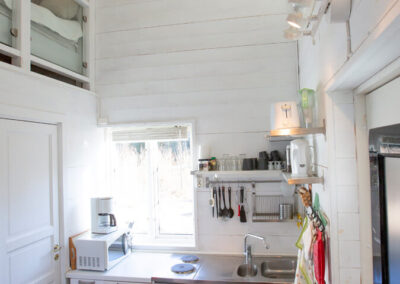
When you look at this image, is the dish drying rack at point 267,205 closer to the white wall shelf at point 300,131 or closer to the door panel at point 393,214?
the white wall shelf at point 300,131

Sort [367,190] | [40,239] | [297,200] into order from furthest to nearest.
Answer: [297,200], [40,239], [367,190]

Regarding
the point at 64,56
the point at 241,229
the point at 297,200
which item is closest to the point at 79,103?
the point at 64,56

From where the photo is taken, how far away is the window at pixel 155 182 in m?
2.81

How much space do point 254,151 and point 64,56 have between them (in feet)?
5.91

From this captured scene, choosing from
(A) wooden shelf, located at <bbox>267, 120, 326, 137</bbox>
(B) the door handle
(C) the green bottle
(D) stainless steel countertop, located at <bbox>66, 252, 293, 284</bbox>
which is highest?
(C) the green bottle

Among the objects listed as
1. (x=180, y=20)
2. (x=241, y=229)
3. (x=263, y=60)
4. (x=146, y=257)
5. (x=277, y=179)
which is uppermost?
(x=180, y=20)

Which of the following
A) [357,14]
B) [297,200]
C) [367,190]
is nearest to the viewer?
[357,14]

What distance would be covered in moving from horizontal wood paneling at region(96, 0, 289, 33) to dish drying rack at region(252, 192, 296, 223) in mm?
1579

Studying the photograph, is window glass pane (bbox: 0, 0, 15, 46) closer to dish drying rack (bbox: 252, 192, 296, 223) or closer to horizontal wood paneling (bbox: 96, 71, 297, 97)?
horizontal wood paneling (bbox: 96, 71, 297, 97)

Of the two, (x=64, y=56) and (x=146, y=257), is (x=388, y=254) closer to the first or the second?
(x=146, y=257)

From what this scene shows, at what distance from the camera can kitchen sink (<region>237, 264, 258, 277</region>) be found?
7.68 ft

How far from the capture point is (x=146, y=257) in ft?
8.52

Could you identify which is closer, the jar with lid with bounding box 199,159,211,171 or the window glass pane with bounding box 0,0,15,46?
the window glass pane with bounding box 0,0,15,46

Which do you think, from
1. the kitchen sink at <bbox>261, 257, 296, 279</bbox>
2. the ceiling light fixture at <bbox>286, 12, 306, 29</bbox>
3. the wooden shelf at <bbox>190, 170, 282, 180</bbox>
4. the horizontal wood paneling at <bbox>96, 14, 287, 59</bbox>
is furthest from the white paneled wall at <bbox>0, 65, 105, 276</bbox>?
the ceiling light fixture at <bbox>286, 12, 306, 29</bbox>
